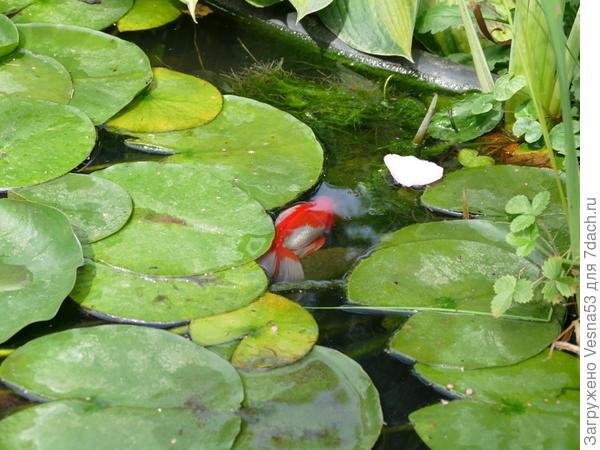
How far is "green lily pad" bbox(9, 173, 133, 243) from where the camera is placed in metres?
1.70

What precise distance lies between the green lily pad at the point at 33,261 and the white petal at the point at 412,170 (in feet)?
2.42

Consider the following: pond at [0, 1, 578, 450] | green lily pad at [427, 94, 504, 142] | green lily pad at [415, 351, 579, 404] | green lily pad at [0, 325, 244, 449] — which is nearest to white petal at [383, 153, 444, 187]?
pond at [0, 1, 578, 450]

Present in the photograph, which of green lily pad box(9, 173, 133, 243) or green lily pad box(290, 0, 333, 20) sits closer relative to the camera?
green lily pad box(9, 173, 133, 243)

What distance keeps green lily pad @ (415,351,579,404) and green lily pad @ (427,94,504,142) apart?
2.33 feet

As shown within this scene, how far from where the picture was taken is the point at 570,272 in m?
1.59

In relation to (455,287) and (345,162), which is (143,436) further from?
(345,162)

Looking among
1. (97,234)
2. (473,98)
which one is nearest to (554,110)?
(473,98)

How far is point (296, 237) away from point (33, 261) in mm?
499

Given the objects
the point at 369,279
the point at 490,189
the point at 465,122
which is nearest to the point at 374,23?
the point at 465,122

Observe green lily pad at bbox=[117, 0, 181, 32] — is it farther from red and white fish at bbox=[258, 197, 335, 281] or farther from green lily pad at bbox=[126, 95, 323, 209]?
red and white fish at bbox=[258, 197, 335, 281]

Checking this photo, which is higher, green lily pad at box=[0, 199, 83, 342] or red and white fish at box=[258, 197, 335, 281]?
green lily pad at box=[0, 199, 83, 342]

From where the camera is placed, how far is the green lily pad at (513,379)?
4.84 feet

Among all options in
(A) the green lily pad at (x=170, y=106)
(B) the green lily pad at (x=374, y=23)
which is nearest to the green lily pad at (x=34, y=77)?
(A) the green lily pad at (x=170, y=106)

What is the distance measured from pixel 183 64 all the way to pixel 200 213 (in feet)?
2.28
